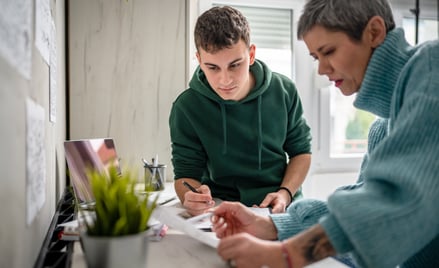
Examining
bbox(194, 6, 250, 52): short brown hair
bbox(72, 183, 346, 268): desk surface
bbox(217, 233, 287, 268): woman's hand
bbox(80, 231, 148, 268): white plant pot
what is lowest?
bbox(72, 183, 346, 268): desk surface

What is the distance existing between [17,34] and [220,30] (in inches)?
32.7

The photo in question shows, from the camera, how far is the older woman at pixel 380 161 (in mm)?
640

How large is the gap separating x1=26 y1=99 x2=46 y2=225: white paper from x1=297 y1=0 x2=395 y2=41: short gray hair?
63cm

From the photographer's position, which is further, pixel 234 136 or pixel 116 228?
pixel 234 136

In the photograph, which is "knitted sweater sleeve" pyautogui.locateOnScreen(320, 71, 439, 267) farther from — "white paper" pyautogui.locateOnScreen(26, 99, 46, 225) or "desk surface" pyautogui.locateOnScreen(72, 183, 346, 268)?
"white paper" pyautogui.locateOnScreen(26, 99, 46, 225)

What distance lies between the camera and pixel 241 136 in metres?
1.55

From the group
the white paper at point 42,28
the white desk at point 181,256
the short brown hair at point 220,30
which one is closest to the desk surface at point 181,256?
the white desk at point 181,256

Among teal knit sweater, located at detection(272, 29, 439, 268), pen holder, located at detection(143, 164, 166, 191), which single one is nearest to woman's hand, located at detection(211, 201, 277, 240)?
teal knit sweater, located at detection(272, 29, 439, 268)

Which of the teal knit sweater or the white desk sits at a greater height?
the teal knit sweater

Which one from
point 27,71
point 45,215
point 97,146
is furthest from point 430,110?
point 97,146

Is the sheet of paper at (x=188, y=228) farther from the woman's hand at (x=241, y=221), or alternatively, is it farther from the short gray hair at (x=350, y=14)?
the short gray hair at (x=350, y=14)

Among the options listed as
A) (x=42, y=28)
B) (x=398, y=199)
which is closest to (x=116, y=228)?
(x=398, y=199)

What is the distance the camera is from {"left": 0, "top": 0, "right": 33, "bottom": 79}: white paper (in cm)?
55

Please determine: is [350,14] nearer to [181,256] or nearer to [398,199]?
[398,199]
